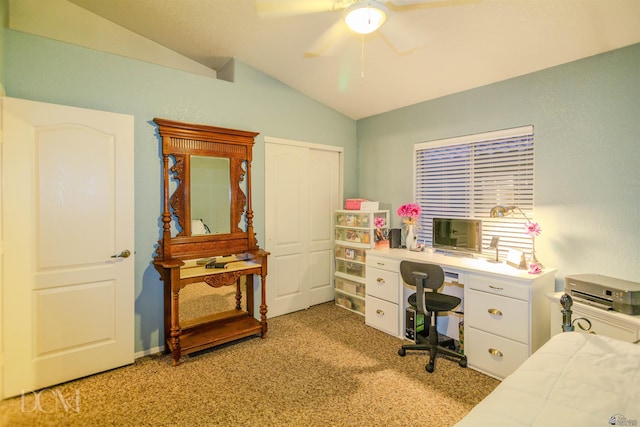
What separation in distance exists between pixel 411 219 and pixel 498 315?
1343 mm

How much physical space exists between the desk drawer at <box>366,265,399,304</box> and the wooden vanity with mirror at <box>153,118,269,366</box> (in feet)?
3.86

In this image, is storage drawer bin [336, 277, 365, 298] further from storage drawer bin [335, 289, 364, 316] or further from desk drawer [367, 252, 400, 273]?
desk drawer [367, 252, 400, 273]

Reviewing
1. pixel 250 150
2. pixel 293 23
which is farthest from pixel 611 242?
pixel 250 150

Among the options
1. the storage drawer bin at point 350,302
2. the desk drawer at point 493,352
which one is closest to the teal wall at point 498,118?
the desk drawer at point 493,352

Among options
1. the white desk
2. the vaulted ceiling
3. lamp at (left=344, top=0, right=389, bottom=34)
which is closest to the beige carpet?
the white desk

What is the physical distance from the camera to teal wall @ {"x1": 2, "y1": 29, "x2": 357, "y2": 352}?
94.3 inches

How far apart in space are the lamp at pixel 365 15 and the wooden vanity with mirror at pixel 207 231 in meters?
1.77

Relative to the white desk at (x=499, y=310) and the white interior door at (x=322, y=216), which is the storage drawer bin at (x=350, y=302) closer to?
the white interior door at (x=322, y=216)

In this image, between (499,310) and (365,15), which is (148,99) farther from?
(499,310)

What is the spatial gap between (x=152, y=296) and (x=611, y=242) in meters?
3.87

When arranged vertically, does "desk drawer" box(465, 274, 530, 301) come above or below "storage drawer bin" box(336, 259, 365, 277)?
above

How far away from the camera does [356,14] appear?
178 cm

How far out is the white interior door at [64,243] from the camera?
2205 millimetres

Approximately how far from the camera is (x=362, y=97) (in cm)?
375
